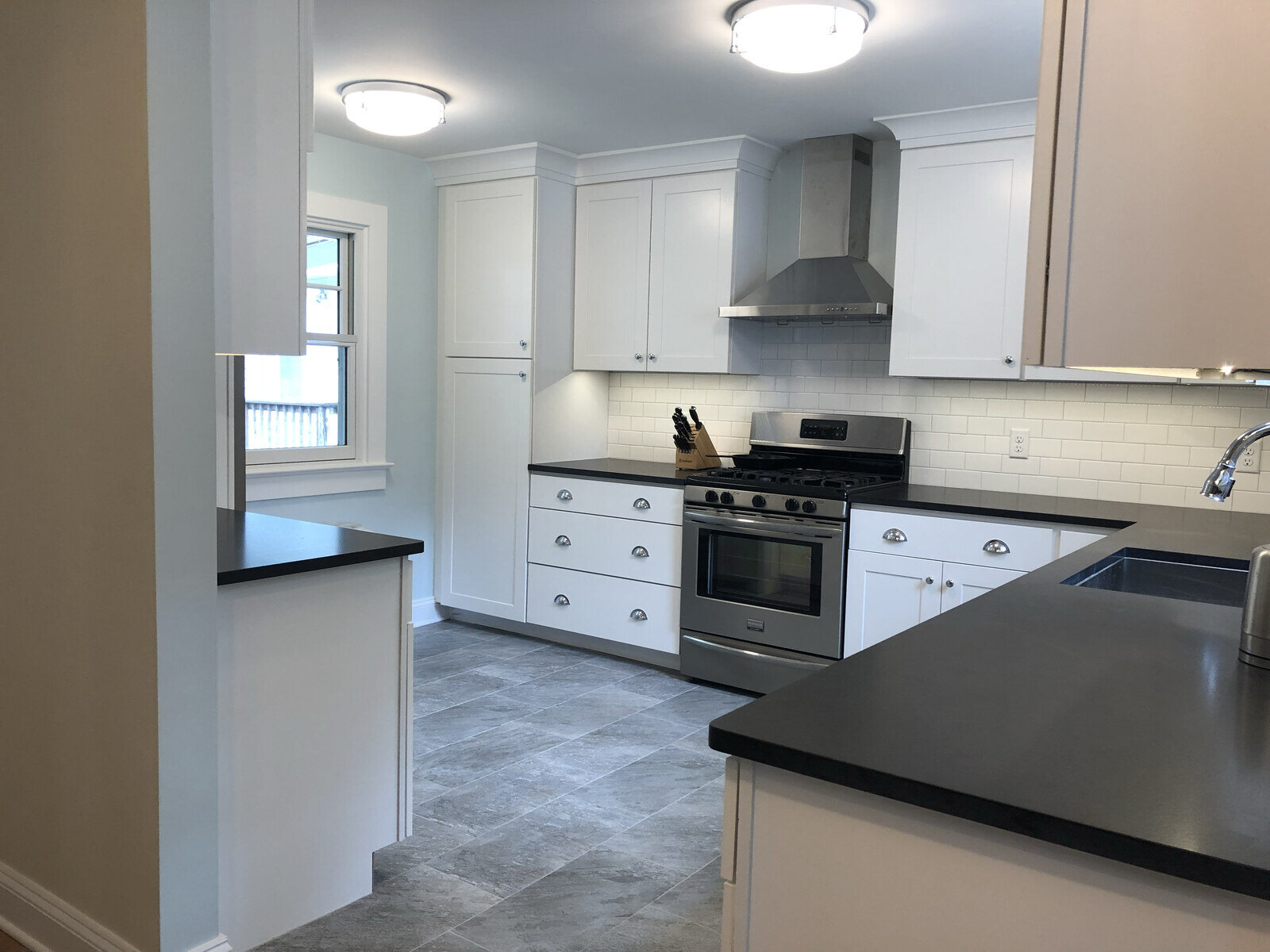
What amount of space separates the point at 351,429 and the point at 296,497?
0.47 m

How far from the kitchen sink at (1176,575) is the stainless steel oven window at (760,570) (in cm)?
151

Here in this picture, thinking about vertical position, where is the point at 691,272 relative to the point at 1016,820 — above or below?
above

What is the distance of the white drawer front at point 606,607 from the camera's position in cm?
446

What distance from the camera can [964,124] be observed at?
12.5ft

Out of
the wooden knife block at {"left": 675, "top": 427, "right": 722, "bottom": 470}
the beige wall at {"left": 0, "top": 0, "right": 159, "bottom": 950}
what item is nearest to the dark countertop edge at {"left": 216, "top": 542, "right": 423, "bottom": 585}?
the beige wall at {"left": 0, "top": 0, "right": 159, "bottom": 950}

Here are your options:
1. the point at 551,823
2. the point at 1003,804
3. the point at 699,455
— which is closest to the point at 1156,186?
the point at 1003,804

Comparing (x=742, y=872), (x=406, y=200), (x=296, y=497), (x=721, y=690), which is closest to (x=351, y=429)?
(x=296, y=497)

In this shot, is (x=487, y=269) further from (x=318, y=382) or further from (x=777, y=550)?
(x=777, y=550)

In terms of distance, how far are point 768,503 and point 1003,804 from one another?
3140 millimetres

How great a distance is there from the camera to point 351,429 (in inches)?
193

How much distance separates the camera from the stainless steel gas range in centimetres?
395

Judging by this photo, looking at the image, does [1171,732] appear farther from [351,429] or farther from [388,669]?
[351,429]

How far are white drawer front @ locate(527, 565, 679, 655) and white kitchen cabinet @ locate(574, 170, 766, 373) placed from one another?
105cm

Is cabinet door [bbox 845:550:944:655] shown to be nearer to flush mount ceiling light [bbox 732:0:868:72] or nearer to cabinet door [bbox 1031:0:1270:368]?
flush mount ceiling light [bbox 732:0:868:72]
